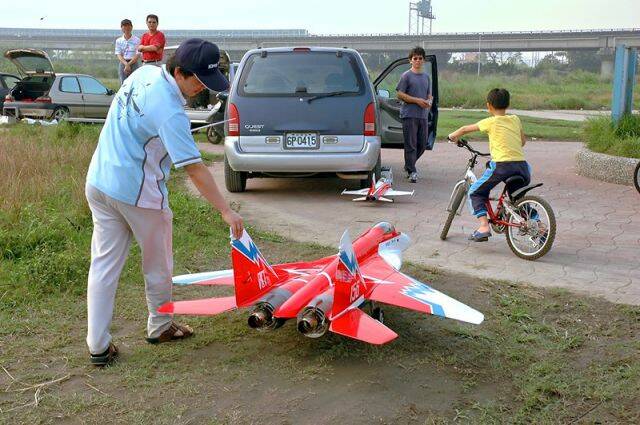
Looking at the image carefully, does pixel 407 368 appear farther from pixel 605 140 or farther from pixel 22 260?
pixel 605 140

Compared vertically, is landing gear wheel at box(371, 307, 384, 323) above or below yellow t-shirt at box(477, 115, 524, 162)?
below

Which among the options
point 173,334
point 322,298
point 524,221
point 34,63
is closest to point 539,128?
point 34,63

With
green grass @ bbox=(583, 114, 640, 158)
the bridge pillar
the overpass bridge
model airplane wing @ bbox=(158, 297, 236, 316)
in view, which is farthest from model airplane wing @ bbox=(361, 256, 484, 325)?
the bridge pillar

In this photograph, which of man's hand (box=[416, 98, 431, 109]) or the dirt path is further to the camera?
man's hand (box=[416, 98, 431, 109])

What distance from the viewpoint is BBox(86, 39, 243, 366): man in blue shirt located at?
3.96 meters

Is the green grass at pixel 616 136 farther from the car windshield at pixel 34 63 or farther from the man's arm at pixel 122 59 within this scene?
the car windshield at pixel 34 63

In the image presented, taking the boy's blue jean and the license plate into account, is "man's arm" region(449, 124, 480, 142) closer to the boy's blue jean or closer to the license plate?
the boy's blue jean

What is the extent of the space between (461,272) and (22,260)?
3.73m

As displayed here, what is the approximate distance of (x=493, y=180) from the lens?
680 cm

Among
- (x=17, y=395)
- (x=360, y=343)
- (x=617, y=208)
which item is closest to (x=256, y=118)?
(x=617, y=208)

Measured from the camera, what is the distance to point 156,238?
438 centimetres

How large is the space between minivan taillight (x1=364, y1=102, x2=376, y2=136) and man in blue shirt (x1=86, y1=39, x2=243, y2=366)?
5.31 meters

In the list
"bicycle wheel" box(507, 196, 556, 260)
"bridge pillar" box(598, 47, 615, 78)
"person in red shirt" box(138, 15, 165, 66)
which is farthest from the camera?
"bridge pillar" box(598, 47, 615, 78)

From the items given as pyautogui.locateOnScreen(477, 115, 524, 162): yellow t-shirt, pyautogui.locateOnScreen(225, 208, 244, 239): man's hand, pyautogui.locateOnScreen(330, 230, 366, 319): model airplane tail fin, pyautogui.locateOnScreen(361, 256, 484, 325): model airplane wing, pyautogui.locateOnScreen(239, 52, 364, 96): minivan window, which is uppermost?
pyautogui.locateOnScreen(239, 52, 364, 96): minivan window
